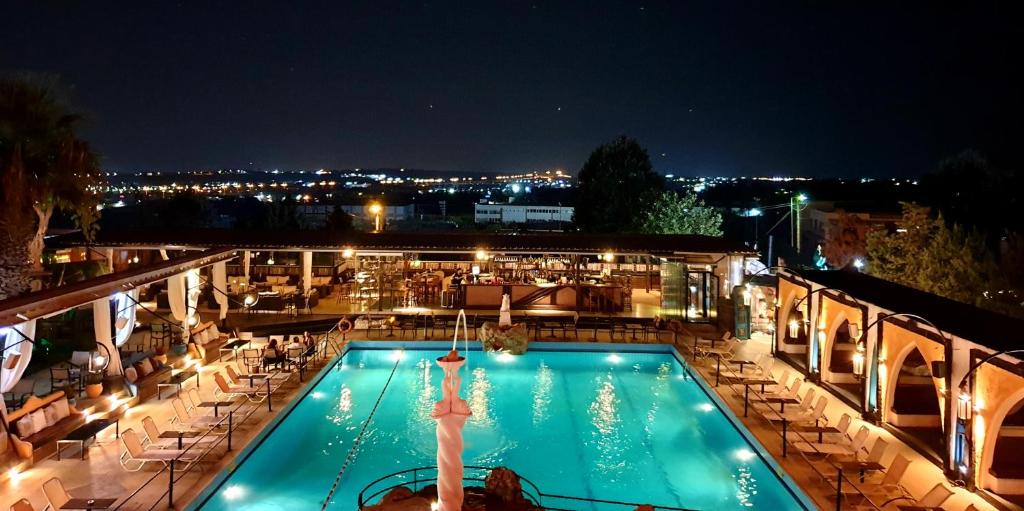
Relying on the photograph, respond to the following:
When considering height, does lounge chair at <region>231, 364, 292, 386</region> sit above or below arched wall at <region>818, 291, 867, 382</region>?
below

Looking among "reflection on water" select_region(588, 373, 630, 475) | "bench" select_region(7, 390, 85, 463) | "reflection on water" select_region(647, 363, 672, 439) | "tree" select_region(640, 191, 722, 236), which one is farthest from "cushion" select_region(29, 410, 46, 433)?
"tree" select_region(640, 191, 722, 236)

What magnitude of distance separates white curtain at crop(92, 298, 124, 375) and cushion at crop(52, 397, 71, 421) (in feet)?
6.05

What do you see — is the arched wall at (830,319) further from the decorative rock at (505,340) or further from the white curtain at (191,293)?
the white curtain at (191,293)

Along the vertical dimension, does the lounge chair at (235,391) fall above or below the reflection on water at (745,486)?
above

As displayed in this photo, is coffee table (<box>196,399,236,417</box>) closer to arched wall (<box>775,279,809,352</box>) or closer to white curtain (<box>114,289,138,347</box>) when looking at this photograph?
white curtain (<box>114,289,138,347</box>)

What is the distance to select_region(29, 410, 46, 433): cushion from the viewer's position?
10172 mm

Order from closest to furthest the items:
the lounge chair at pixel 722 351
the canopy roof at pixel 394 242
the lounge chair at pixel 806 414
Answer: the lounge chair at pixel 806 414 < the lounge chair at pixel 722 351 < the canopy roof at pixel 394 242

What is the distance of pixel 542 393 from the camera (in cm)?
1599

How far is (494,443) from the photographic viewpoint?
12.7 meters

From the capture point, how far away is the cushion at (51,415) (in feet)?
34.5

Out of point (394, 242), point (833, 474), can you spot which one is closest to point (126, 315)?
point (394, 242)

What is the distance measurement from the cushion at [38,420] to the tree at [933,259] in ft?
67.4

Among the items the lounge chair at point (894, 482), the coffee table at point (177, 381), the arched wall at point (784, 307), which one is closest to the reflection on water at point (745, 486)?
the lounge chair at point (894, 482)

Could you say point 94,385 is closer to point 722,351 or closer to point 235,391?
point 235,391
